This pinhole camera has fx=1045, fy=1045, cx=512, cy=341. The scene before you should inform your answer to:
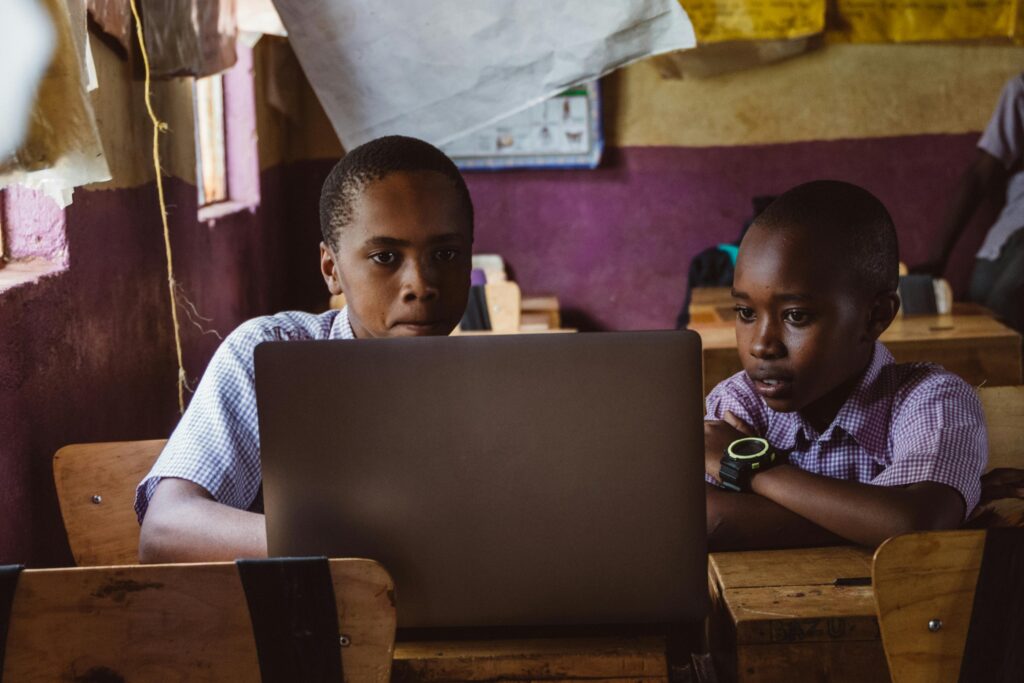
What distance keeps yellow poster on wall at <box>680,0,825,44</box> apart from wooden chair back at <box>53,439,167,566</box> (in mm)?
3810

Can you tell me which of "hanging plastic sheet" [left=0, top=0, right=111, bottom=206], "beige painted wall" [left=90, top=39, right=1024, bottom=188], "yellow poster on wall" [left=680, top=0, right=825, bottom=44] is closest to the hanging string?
"hanging plastic sheet" [left=0, top=0, right=111, bottom=206]

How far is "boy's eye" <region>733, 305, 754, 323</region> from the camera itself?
1.55 meters

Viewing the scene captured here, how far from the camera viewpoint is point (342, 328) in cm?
158

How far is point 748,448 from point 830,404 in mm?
275

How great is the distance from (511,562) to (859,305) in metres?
0.87

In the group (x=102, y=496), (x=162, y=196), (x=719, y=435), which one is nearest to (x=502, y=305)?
(x=162, y=196)

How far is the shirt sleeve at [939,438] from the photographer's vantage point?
131 cm

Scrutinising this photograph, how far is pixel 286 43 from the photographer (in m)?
4.78

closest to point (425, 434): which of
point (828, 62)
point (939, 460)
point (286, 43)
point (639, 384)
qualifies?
point (639, 384)

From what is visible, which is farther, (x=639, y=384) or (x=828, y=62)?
(x=828, y=62)

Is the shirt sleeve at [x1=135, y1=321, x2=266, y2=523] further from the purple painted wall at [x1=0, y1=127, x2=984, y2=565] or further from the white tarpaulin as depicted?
the purple painted wall at [x1=0, y1=127, x2=984, y2=565]

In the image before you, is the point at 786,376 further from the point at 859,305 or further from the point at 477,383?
the point at 477,383

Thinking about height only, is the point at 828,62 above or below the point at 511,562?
above

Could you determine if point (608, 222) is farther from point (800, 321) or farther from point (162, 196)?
point (800, 321)
